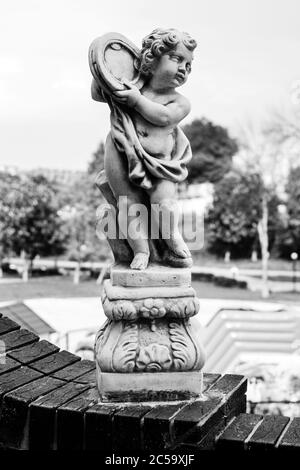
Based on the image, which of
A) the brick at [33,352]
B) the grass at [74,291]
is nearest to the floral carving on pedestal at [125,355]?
the brick at [33,352]

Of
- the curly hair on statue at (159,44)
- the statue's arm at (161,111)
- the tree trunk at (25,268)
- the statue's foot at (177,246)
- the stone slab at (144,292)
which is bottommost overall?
the tree trunk at (25,268)

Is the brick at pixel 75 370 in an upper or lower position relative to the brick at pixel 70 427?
upper

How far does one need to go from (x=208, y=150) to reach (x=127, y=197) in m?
46.9

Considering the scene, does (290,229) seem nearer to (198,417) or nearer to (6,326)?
(6,326)

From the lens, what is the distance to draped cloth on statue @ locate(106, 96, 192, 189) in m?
2.98

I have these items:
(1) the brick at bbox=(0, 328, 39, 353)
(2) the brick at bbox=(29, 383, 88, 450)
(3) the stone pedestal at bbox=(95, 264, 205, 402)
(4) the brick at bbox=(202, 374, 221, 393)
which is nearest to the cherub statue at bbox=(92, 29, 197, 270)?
(3) the stone pedestal at bbox=(95, 264, 205, 402)

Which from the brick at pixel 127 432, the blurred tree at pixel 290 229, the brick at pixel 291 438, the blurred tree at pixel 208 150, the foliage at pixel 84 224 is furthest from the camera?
the blurred tree at pixel 208 150

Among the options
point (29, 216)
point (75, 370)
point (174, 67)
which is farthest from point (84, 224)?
point (174, 67)

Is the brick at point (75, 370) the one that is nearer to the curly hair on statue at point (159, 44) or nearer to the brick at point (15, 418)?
the brick at point (15, 418)

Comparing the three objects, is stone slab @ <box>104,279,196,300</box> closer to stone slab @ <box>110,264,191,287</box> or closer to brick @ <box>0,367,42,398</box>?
stone slab @ <box>110,264,191,287</box>

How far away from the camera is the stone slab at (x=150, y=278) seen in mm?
3029

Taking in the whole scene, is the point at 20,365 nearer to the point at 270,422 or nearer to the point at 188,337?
the point at 188,337

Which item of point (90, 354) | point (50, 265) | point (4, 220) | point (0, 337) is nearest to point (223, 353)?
point (90, 354)

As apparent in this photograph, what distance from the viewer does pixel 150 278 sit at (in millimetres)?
3035
